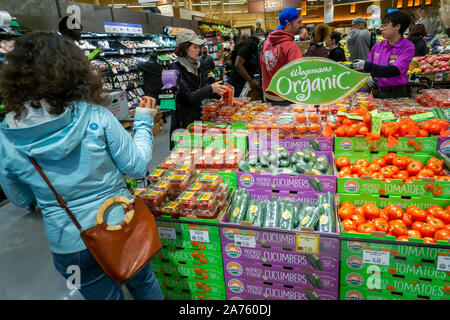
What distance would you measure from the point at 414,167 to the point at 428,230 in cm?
52

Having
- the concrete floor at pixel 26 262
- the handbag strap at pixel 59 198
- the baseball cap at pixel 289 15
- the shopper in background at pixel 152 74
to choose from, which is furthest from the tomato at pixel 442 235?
the shopper in background at pixel 152 74

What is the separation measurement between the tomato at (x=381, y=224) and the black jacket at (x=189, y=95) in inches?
74.6

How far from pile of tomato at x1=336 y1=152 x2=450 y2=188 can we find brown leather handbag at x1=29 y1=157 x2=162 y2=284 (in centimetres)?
142

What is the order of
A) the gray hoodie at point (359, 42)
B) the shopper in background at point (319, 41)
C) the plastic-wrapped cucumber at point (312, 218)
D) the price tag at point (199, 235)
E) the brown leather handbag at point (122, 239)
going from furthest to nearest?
the gray hoodie at point (359, 42) → the shopper in background at point (319, 41) → the price tag at point (199, 235) → the plastic-wrapped cucumber at point (312, 218) → the brown leather handbag at point (122, 239)

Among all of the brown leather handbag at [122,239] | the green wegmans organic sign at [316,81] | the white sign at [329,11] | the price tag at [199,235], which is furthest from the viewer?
the white sign at [329,11]

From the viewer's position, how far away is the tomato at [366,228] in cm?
165

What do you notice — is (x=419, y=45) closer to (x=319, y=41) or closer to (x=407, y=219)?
(x=319, y=41)

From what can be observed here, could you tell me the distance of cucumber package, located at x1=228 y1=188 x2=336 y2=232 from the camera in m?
1.74

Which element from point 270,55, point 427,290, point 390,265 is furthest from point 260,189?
point 270,55

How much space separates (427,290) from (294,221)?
790mm

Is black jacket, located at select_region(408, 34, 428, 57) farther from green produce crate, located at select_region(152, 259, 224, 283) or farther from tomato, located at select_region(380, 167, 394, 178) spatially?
green produce crate, located at select_region(152, 259, 224, 283)

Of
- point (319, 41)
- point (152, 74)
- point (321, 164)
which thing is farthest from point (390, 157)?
point (152, 74)

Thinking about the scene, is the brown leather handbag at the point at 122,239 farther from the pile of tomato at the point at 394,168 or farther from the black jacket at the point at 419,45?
the black jacket at the point at 419,45

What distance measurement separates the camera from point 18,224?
3.72 meters
